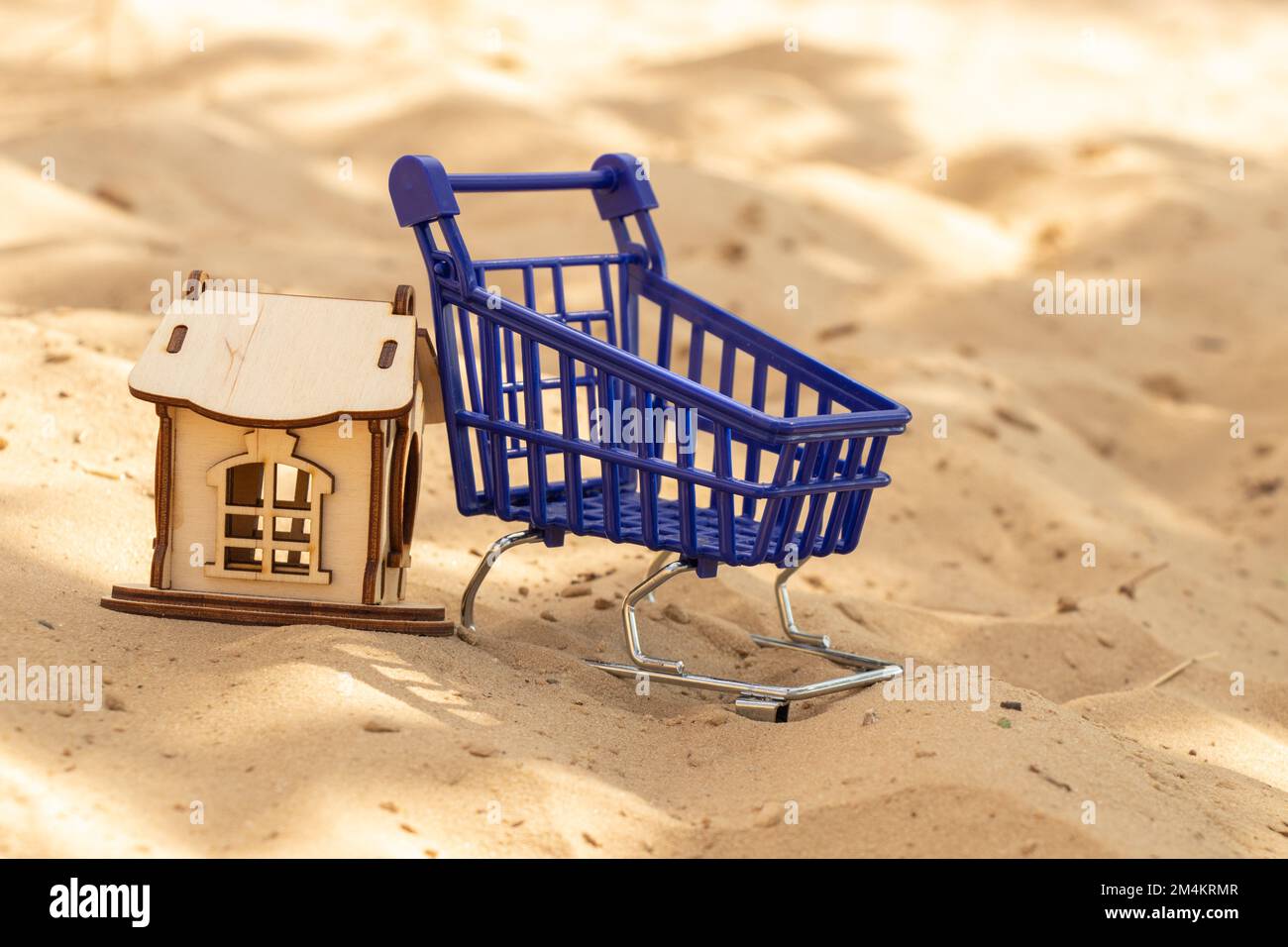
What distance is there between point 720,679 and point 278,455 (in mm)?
1086

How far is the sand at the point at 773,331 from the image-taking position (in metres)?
2.48

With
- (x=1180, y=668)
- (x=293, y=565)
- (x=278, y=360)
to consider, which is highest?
(x=278, y=360)

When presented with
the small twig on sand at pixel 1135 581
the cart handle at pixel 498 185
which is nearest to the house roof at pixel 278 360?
the cart handle at pixel 498 185

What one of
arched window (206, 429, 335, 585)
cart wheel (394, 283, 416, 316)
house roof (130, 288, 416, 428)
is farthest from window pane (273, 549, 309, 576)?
cart wheel (394, 283, 416, 316)

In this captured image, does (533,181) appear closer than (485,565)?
No

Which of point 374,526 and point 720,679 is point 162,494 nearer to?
point 374,526

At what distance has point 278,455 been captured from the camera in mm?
3090

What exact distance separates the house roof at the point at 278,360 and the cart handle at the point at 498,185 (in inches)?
9.6

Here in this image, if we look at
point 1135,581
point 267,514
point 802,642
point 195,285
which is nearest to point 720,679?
point 802,642

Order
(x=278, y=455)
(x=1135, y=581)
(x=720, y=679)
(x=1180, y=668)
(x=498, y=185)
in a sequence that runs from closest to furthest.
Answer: (x=278, y=455)
(x=720, y=679)
(x=498, y=185)
(x=1180, y=668)
(x=1135, y=581)

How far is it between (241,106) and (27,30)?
2724mm

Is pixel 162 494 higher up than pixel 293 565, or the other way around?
pixel 162 494

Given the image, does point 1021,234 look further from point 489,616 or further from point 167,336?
point 167,336

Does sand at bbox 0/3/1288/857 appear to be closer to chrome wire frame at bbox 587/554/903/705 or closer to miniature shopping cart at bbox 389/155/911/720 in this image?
chrome wire frame at bbox 587/554/903/705
